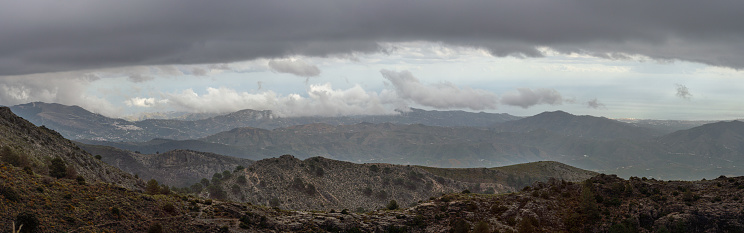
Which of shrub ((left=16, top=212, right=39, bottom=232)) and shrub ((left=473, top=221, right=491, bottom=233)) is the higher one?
shrub ((left=16, top=212, right=39, bottom=232))

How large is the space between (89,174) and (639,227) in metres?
154

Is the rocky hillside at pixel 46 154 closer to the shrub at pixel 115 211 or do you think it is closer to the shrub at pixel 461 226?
the shrub at pixel 115 211

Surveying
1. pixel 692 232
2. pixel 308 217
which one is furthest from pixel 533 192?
pixel 308 217

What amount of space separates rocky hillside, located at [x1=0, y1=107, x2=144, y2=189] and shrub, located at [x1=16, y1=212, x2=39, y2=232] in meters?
48.3

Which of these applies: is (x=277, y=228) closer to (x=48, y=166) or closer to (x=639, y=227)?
(x=48, y=166)

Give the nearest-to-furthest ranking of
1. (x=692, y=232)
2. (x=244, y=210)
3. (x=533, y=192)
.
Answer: (x=692, y=232)
(x=244, y=210)
(x=533, y=192)

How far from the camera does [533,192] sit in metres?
120

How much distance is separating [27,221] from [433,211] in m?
83.6

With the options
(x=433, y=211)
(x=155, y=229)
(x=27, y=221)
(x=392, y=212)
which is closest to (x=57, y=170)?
(x=155, y=229)

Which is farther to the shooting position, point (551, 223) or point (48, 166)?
point (48, 166)

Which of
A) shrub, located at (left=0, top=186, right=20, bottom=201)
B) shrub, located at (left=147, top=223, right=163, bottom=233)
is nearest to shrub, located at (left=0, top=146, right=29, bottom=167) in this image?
shrub, located at (left=0, top=186, right=20, bottom=201)

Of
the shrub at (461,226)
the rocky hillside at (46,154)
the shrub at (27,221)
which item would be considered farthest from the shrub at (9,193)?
the shrub at (461,226)

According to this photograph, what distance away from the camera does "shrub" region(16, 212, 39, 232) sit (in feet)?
200

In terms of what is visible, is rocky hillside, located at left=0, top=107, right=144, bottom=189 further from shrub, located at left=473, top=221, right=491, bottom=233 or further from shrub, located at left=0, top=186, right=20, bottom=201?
shrub, located at left=473, top=221, right=491, bottom=233
